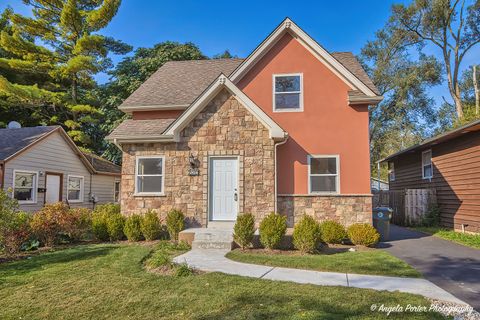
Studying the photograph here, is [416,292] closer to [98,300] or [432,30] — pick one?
[98,300]

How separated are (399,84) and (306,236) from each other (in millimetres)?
26361

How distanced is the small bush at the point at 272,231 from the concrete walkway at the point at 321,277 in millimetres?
1513

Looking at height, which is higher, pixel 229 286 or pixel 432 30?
pixel 432 30

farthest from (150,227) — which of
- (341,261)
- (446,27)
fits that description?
(446,27)

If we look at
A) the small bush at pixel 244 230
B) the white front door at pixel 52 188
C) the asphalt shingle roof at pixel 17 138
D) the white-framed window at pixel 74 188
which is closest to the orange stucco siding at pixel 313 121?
the small bush at pixel 244 230

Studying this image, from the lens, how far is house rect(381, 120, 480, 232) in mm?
11133

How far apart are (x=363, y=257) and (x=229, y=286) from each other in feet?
12.7

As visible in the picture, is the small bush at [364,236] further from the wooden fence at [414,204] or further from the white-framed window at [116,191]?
the white-framed window at [116,191]

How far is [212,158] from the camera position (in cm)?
1061

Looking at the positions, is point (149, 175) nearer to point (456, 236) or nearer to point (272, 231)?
point (272, 231)

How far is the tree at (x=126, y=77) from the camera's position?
25.8m

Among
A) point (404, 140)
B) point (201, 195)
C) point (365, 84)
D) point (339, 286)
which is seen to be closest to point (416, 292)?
point (339, 286)

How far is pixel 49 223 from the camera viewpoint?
8.92 meters

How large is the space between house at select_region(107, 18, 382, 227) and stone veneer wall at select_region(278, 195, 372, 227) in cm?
3
